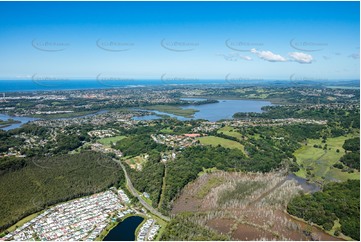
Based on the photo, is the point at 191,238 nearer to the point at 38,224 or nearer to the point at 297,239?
the point at 297,239

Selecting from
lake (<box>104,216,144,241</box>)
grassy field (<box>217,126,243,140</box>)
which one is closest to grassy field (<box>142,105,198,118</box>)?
grassy field (<box>217,126,243,140</box>)

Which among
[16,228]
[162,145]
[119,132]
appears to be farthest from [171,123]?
[16,228]

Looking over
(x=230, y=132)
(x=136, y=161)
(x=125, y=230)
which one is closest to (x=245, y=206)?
(x=125, y=230)

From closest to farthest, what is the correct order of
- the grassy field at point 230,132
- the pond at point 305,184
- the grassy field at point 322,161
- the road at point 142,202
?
the road at point 142,202
the pond at point 305,184
the grassy field at point 322,161
the grassy field at point 230,132

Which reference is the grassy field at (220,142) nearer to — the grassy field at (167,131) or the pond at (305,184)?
the grassy field at (167,131)

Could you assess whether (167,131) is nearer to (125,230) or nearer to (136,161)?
(136,161)

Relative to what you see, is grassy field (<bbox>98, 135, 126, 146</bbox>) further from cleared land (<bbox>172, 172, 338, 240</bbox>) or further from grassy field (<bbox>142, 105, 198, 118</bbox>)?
grassy field (<bbox>142, 105, 198, 118</bbox>)

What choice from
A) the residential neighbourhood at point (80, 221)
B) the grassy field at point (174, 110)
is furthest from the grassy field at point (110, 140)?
the grassy field at point (174, 110)
